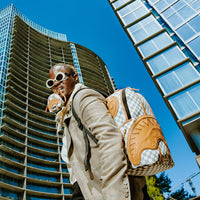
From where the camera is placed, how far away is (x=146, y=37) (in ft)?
49.0

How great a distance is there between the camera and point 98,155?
4.27 ft

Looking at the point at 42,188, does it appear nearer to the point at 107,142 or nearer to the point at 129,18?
the point at 129,18

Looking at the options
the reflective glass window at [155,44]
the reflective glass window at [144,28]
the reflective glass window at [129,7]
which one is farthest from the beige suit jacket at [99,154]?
the reflective glass window at [129,7]

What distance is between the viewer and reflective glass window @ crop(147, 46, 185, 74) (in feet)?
42.7

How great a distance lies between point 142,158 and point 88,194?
0.48m

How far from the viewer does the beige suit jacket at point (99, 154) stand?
1098mm

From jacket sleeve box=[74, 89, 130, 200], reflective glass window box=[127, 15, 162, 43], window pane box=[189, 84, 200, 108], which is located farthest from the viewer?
reflective glass window box=[127, 15, 162, 43]

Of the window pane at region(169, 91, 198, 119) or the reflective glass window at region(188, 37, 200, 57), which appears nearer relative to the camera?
the window pane at region(169, 91, 198, 119)

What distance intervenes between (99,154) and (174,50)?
543 inches

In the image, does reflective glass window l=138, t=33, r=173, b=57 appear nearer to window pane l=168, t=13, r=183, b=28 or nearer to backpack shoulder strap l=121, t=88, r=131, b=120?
window pane l=168, t=13, r=183, b=28

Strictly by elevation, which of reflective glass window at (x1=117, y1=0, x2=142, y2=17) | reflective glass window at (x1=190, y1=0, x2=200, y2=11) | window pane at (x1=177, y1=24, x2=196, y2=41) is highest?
reflective glass window at (x1=117, y1=0, x2=142, y2=17)

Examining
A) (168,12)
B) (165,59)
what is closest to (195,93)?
(165,59)

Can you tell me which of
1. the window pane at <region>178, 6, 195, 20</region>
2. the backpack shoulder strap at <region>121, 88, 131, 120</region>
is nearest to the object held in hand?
the backpack shoulder strap at <region>121, 88, 131, 120</region>

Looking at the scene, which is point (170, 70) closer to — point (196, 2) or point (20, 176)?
point (196, 2)
